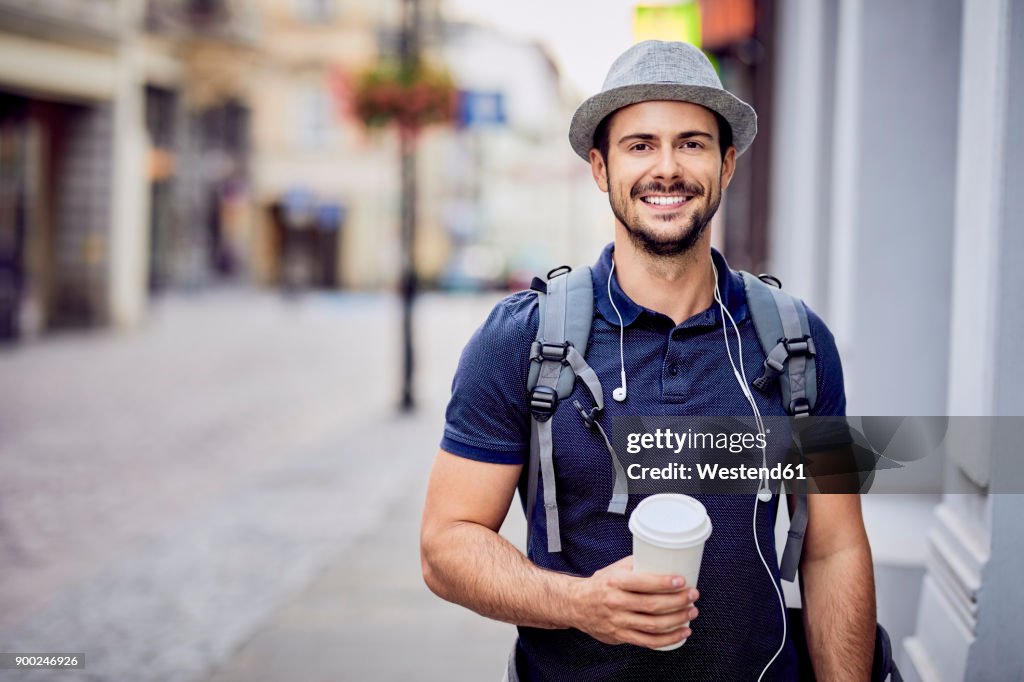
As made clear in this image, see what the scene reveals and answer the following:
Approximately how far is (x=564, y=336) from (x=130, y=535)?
17.5ft

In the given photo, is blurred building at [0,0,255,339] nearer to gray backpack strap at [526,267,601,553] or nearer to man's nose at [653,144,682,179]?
gray backpack strap at [526,267,601,553]

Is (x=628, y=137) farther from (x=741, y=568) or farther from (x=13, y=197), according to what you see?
(x=13, y=197)

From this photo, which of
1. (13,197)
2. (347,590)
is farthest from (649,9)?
(13,197)

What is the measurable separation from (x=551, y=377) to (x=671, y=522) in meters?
0.45

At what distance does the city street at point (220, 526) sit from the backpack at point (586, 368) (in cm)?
236

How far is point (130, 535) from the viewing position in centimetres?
673

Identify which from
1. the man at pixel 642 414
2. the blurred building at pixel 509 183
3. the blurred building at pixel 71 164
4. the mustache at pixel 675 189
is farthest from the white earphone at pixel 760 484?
the blurred building at pixel 509 183

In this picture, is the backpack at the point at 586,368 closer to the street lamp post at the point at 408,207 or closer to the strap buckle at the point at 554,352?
the strap buckle at the point at 554,352

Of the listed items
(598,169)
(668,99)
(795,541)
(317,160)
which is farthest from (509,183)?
(795,541)

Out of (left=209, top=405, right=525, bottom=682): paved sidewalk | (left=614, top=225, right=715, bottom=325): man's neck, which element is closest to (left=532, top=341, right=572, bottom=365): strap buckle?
(left=614, top=225, right=715, bottom=325): man's neck

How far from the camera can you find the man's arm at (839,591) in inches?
87.7

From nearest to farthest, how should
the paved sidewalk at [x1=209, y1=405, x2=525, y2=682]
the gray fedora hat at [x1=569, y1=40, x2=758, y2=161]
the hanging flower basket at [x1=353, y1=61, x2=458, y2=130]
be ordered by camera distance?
the gray fedora hat at [x1=569, y1=40, x2=758, y2=161] → the paved sidewalk at [x1=209, y1=405, x2=525, y2=682] → the hanging flower basket at [x1=353, y1=61, x2=458, y2=130]

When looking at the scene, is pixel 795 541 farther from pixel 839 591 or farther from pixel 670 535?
pixel 670 535

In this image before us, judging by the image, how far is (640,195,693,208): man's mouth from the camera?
222 cm
